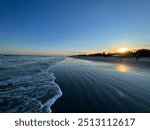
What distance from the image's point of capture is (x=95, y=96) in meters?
6.57

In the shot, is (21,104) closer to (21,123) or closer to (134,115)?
(21,123)

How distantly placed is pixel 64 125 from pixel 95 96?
2670 millimetres

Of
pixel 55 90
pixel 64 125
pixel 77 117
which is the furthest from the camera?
pixel 55 90

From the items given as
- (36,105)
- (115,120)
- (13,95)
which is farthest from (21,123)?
(13,95)

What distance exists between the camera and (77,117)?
14.7 ft

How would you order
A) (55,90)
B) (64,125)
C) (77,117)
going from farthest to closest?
(55,90)
(77,117)
(64,125)

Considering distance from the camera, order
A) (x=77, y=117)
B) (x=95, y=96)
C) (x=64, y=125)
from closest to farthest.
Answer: (x=64, y=125) < (x=77, y=117) < (x=95, y=96)

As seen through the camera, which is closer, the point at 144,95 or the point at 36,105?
the point at 36,105

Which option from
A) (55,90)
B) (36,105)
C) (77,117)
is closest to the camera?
(77,117)

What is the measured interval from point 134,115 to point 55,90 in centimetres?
380

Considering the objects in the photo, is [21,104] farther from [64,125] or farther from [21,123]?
[64,125]

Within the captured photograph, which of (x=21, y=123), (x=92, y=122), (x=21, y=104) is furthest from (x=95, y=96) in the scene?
(x=21, y=123)

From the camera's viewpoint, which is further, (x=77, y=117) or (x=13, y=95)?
(x=13, y=95)

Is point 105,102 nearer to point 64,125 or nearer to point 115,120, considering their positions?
point 115,120
